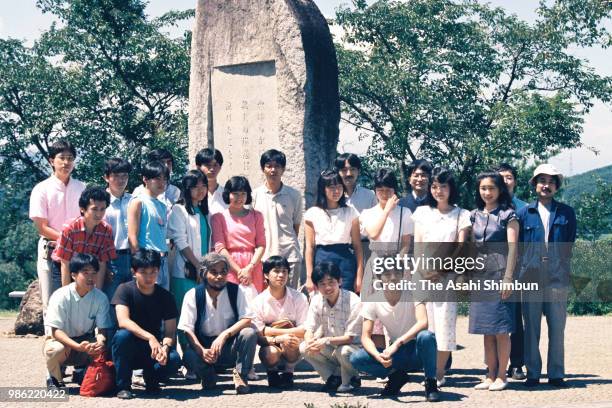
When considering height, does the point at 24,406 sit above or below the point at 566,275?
below

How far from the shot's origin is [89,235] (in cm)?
653

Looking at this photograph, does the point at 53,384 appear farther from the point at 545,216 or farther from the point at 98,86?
the point at 98,86

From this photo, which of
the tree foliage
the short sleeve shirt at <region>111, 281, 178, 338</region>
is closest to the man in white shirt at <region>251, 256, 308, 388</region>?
the short sleeve shirt at <region>111, 281, 178, 338</region>

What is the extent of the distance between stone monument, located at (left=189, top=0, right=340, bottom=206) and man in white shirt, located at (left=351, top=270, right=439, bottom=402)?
1.87 m

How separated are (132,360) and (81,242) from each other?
1009 millimetres

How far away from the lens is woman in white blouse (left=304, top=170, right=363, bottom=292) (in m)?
6.73

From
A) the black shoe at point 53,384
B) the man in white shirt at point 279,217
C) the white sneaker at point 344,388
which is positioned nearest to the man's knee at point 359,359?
the white sneaker at point 344,388

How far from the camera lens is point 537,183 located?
21.6 ft

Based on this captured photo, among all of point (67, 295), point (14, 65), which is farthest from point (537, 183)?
point (14, 65)

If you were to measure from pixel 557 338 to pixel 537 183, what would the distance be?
1.17 metres

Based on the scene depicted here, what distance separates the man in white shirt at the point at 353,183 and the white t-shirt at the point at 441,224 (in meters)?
0.74

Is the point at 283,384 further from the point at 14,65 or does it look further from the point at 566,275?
the point at 14,65

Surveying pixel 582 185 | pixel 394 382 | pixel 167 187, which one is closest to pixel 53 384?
pixel 167 187

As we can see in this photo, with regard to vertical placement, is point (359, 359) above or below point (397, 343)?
below
